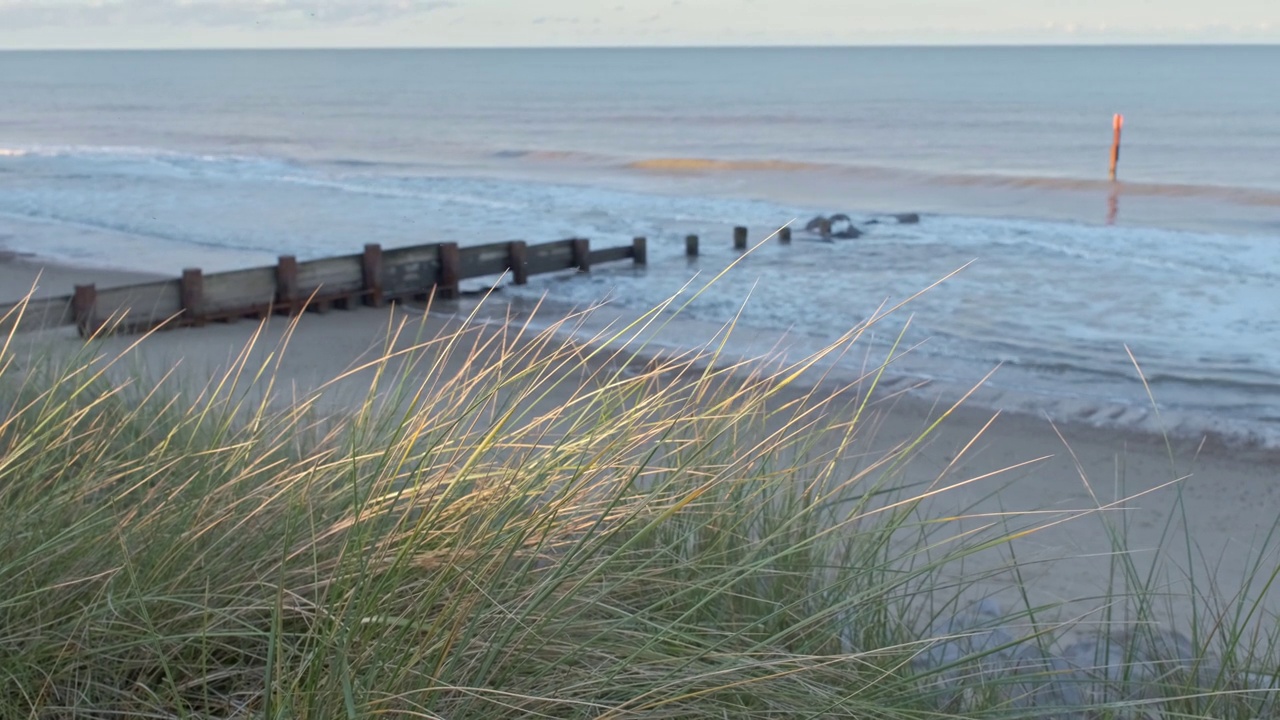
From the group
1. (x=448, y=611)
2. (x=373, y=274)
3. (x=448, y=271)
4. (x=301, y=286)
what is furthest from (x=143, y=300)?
(x=448, y=611)

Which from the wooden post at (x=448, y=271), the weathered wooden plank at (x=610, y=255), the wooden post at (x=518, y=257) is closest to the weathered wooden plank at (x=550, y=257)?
the wooden post at (x=518, y=257)

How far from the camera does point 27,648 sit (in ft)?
7.38

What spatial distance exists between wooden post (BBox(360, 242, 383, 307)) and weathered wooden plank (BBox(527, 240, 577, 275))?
2.60 metres

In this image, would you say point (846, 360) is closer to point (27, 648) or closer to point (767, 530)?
point (767, 530)

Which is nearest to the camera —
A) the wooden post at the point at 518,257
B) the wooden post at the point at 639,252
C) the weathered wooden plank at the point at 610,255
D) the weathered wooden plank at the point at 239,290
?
the weathered wooden plank at the point at 239,290

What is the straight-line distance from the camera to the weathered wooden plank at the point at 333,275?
13.8 metres

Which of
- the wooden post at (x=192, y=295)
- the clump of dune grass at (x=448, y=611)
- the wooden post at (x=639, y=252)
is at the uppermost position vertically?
the clump of dune grass at (x=448, y=611)

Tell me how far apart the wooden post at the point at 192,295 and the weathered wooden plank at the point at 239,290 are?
0.77 ft

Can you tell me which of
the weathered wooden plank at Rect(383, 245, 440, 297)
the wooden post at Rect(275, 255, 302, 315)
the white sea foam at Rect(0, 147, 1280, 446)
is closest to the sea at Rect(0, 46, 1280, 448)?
the white sea foam at Rect(0, 147, 1280, 446)

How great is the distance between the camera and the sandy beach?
6195 mm

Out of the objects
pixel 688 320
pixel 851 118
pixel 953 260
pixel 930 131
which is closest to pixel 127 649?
pixel 688 320

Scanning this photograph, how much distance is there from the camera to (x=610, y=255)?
1791 centimetres

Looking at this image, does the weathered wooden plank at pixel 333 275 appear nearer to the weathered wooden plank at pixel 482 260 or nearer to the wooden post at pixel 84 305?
the weathered wooden plank at pixel 482 260

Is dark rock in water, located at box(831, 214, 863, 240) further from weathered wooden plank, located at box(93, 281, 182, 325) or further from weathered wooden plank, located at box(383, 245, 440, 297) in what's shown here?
weathered wooden plank, located at box(93, 281, 182, 325)
